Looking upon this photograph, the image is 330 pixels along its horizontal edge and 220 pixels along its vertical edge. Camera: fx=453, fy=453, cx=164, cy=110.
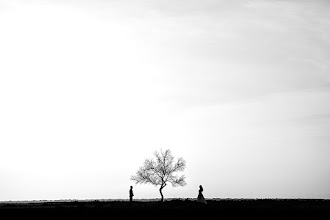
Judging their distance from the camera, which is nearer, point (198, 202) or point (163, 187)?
point (198, 202)

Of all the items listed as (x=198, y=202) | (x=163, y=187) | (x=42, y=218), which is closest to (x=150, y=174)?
(x=163, y=187)

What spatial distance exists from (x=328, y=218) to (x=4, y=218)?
22500mm

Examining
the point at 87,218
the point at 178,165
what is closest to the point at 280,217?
the point at 87,218

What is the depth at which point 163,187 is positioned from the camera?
79.8 metres

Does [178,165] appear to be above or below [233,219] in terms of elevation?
above

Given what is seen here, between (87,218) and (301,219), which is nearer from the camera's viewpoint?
(301,219)

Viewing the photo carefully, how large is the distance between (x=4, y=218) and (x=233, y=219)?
16.3m

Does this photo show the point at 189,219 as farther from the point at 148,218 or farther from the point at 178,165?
the point at 178,165

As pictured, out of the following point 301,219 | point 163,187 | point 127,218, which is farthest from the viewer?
point 163,187

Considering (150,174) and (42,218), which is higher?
(150,174)

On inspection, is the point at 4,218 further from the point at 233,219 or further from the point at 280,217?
the point at 280,217

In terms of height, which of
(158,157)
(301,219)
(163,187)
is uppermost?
(158,157)

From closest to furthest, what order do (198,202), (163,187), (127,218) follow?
(127,218) < (198,202) < (163,187)

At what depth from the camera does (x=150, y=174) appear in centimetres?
8075
